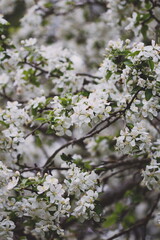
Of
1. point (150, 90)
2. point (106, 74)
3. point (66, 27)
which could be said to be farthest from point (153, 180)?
point (66, 27)

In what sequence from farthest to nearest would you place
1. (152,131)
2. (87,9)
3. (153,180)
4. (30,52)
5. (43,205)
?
1. (87,9)
2. (152,131)
3. (30,52)
4. (153,180)
5. (43,205)

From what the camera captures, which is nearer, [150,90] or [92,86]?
[150,90]

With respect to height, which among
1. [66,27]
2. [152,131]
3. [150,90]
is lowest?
[150,90]

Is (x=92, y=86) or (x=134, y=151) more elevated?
(x=92, y=86)

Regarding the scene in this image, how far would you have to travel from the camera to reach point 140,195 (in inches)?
128

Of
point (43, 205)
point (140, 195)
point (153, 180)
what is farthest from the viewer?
point (140, 195)

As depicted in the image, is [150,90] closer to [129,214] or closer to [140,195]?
[140,195]

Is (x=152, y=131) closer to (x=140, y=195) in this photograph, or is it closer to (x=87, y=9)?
(x=140, y=195)

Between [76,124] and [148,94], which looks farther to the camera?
[76,124]

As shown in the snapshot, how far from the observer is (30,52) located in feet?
9.84

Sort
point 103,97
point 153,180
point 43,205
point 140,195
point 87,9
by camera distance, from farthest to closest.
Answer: point 87,9 → point 140,195 → point 103,97 → point 153,180 → point 43,205

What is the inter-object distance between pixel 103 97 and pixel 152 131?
1.26 m

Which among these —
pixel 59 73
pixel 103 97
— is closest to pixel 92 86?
pixel 59 73

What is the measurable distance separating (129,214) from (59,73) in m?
1.48
